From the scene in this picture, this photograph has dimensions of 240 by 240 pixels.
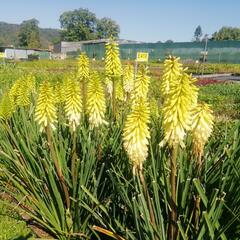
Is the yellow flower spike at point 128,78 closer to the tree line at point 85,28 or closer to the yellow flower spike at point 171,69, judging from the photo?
the yellow flower spike at point 171,69

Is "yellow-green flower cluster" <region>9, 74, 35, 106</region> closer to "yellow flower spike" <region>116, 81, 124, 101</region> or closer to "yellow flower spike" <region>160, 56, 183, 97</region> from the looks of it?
"yellow flower spike" <region>116, 81, 124, 101</region>

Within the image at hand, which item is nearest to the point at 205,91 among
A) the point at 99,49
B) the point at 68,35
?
the point at 99,49

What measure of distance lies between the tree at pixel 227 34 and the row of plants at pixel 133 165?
13782 cm

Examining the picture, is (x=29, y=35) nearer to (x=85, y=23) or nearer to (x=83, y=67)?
(x=85, y=23)

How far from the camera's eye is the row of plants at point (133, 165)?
2.54 meters

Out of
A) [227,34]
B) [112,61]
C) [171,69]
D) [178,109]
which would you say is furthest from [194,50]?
[227,34]

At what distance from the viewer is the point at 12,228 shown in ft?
14.0

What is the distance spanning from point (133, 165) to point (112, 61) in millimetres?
1435

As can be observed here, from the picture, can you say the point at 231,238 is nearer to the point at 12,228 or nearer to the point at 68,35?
the point at 12,228

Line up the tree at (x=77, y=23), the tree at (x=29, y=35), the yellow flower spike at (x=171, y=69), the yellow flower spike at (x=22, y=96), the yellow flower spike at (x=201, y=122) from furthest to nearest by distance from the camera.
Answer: the tree at (x=77, y=23), the tree at (x=29, y=35), the yellow flower spike at (x=22, y=96), the yellow flower spike at (x=171, y=69), the yellow flower spike at (x=201, y=122)

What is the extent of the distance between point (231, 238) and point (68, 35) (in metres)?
142

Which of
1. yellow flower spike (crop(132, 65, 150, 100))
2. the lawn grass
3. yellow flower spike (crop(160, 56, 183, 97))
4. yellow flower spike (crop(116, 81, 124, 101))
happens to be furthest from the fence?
yellow flower spike (crop(160, 56, 183, 97))

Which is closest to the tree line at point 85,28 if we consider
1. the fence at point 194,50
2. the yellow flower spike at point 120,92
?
the fence at point 194,50

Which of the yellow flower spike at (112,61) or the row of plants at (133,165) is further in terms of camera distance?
the yellow flower spike at (112,61)
